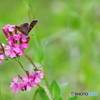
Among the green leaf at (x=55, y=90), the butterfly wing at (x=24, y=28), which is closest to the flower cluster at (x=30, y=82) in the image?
the green leaf at (x=55, y=90)

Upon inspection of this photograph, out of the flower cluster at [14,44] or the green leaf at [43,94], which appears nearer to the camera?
the flower cluster at [14,44]

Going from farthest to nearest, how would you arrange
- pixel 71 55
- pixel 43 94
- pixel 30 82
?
1. pixel 71 55
2. pixel 43 94
3. pixel 30 82

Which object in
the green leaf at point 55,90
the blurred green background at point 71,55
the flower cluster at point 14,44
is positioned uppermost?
the blurred green background at point 71,55

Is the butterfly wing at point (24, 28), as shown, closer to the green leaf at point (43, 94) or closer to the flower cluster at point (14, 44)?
the flower cluster at point (14, 44)

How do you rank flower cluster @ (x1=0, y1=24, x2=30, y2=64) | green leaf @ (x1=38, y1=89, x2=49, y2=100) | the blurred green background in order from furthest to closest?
the blurred green background → green leaf @ (x1=38, y1=89, x2=49, y2=100) → flower cluster @ (x1=0, y1=24, x2=30, y2=64)

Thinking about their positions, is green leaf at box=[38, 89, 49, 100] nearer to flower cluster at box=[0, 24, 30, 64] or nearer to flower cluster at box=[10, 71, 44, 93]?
flower cluster at box=[10, 71, 44, 93]

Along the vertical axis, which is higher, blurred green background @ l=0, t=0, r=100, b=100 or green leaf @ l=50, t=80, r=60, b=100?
blurred green background @ l=0, t=0, r=100, b=100

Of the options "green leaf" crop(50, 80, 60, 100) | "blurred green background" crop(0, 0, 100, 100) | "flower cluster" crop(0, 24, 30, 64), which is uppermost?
"blurred green background" crop(0, 0, 100, 100)

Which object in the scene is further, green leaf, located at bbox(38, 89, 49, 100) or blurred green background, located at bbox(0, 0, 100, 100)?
blurred green background, located at bbox(0, 0, 100, 100)

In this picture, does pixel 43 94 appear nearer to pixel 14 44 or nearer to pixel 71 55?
pixel 14 44

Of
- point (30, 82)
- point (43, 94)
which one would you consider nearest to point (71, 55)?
point (43, 94)

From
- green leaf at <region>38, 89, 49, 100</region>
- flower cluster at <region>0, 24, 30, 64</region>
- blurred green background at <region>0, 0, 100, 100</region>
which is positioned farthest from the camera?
blurred green background at <region>0, 0, 100, 100</region>

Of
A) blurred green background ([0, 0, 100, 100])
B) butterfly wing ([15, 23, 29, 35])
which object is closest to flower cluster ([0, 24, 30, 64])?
butterfly wing ([15, 23, 29, 35])
